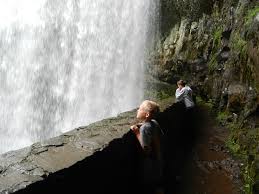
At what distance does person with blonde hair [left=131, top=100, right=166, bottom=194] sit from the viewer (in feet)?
15.8

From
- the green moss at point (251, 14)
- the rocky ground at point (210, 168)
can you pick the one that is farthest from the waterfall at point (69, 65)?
the rocky ground at point (210, 168)

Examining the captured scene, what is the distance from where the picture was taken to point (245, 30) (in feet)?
36.7

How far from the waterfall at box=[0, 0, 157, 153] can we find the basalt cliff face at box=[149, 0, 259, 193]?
1303 mm

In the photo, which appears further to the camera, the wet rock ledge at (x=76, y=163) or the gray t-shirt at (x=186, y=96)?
the gray t-shirt at (x=186, y=96)

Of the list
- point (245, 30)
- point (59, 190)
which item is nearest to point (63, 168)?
point (59, 190)

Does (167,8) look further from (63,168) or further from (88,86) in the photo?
(63,168)

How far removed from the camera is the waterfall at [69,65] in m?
16.8

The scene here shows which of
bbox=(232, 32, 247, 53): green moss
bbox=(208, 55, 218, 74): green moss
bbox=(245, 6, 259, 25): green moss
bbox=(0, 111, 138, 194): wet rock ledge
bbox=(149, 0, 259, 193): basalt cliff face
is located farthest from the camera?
bbox=(208, 55, 218, 74): green moss

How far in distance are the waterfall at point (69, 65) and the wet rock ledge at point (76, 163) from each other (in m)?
10.3

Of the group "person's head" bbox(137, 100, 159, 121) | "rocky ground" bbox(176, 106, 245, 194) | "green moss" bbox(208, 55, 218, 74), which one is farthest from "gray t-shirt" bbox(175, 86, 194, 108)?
"person's head" bbox(137, 100, 159, 121)

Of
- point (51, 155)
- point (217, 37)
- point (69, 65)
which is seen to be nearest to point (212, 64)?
point (217, 37)

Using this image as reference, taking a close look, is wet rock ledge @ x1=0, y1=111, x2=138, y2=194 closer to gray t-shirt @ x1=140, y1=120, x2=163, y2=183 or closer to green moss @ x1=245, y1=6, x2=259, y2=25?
gray t-shirt @ x1=140, y1=120, x2=163, y2=183

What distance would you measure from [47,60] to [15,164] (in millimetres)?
15047

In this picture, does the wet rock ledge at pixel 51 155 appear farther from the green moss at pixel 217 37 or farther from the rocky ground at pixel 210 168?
the green moss at pixel 217 37
